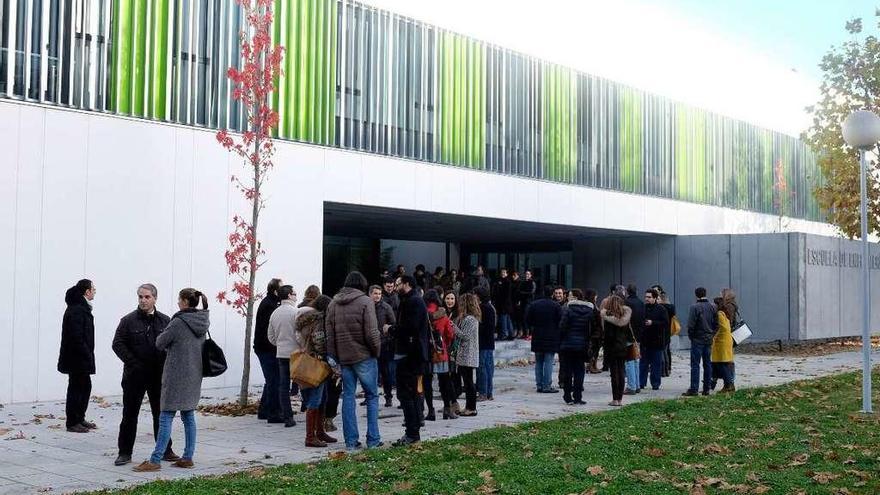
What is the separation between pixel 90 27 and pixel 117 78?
0.95m

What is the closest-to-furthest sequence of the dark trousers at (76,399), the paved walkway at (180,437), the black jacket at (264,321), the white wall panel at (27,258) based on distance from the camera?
the paved walkway at (180,437)
the dark trousers at (76,399)
the black jacket at (264,321)
the white wall panel at (27,258)

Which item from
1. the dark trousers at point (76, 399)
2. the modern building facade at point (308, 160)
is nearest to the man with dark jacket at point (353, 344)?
the dark trousers at point (76, 399)

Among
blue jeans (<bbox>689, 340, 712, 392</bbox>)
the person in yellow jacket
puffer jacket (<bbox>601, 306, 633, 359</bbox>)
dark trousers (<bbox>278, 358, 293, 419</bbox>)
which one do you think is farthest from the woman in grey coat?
the person in yellow jacket

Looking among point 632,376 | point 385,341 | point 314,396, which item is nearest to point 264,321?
point 385,341

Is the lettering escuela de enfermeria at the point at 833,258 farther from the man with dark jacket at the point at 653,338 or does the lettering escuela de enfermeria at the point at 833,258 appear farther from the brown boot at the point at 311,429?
the brown boot at the point at 311,429

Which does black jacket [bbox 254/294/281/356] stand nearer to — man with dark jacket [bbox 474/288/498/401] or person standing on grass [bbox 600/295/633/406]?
man with dark jacket [bbox 474/288/498/401]

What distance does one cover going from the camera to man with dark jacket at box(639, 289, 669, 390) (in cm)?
1614

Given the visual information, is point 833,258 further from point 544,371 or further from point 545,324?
point 545,324

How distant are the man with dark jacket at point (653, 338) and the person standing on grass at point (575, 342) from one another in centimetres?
197

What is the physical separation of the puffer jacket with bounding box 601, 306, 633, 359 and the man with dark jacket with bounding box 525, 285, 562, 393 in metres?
1.39

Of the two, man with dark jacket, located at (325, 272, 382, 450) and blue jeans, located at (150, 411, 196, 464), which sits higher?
man with dark jacket, located at (325, 272, 382, 450)

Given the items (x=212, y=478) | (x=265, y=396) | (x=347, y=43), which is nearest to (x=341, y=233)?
(x=347, y=43)

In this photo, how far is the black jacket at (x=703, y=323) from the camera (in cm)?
1531

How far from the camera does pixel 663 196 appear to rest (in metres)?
32.7
